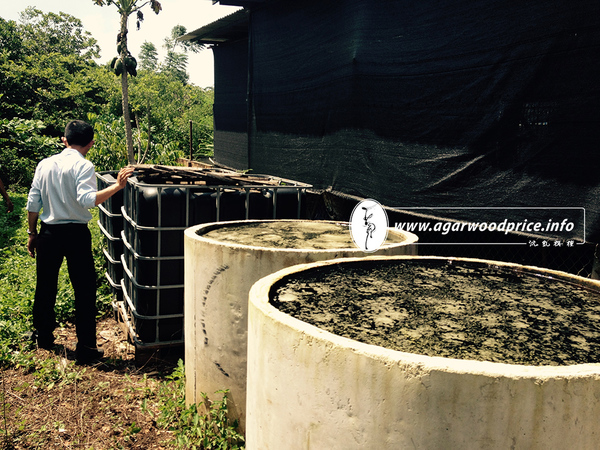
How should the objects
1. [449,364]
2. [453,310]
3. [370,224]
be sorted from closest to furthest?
[449,364]
[453,310]
[370,224]

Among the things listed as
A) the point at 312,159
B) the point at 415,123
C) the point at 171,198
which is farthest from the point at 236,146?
the point at 171,198

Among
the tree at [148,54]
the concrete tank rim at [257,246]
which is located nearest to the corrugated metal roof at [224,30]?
the concrete tank rim at [257,246]

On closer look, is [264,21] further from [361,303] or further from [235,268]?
[361,303]

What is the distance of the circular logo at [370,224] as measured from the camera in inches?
132

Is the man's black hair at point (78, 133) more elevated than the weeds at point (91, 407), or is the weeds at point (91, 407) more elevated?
the man's black hair at point (78, 133)

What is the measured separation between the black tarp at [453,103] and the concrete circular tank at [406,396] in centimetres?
243

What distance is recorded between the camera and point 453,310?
240 centimetres

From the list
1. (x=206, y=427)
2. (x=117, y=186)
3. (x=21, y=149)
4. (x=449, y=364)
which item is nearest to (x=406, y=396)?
(x=449, y=364)

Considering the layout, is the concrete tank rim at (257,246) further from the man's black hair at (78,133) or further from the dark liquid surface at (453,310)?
the man's black hair at (78,133)

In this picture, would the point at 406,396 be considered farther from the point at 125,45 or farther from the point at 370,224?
the point at 125,45

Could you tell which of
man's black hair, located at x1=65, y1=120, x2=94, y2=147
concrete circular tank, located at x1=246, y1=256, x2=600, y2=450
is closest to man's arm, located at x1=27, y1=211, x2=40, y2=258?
man's black hair, located at x1=65, y1=120, x2=94, y2=147

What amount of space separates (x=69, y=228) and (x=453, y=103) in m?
3.80

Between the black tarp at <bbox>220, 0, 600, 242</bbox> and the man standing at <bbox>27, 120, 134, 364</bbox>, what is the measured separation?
3047mm

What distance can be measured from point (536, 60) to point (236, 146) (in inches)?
360
